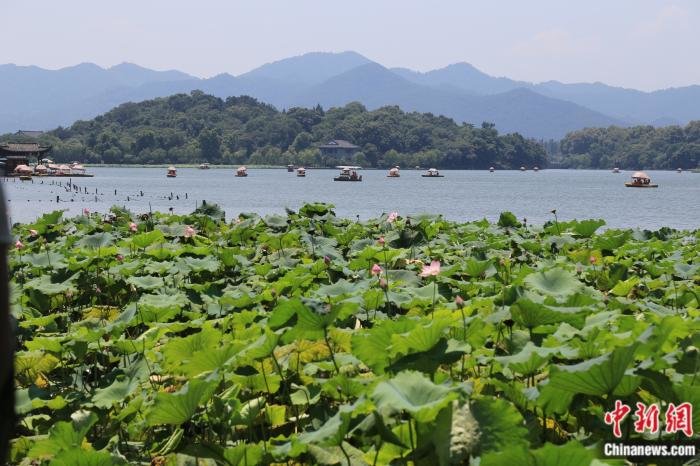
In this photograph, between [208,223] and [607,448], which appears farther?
[208,223]

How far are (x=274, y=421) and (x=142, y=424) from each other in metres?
0.53

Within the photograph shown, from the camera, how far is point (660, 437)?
2.65m

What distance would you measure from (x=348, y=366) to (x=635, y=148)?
16856cm

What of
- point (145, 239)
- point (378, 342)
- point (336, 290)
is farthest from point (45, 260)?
point (378, 342)

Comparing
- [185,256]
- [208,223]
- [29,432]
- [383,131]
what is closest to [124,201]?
[208,223]

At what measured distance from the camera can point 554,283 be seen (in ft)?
14.7

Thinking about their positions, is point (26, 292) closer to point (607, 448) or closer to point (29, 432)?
point (29, 432)

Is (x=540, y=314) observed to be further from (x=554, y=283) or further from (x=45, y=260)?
(x=45, y=260)

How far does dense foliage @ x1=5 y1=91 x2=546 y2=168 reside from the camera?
441 ft

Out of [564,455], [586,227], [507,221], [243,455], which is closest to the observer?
[564,455]

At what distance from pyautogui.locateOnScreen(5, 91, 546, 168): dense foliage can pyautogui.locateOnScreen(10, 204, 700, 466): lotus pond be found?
12922cm

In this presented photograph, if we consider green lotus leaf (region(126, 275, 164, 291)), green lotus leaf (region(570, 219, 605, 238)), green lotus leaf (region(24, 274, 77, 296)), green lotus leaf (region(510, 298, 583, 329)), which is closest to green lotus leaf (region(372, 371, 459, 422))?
green lotus leaf (region(510, 298, 583, 329))

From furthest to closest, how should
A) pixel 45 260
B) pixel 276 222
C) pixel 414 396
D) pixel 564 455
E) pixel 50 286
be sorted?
pixel 276 222
pixel 45 260
pixel 50 286
pixel 414 396
pixel 564 455

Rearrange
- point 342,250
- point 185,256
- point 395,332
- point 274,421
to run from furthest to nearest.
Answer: point 342,250 → point 185,256 → point 274,421 → point 395,332
